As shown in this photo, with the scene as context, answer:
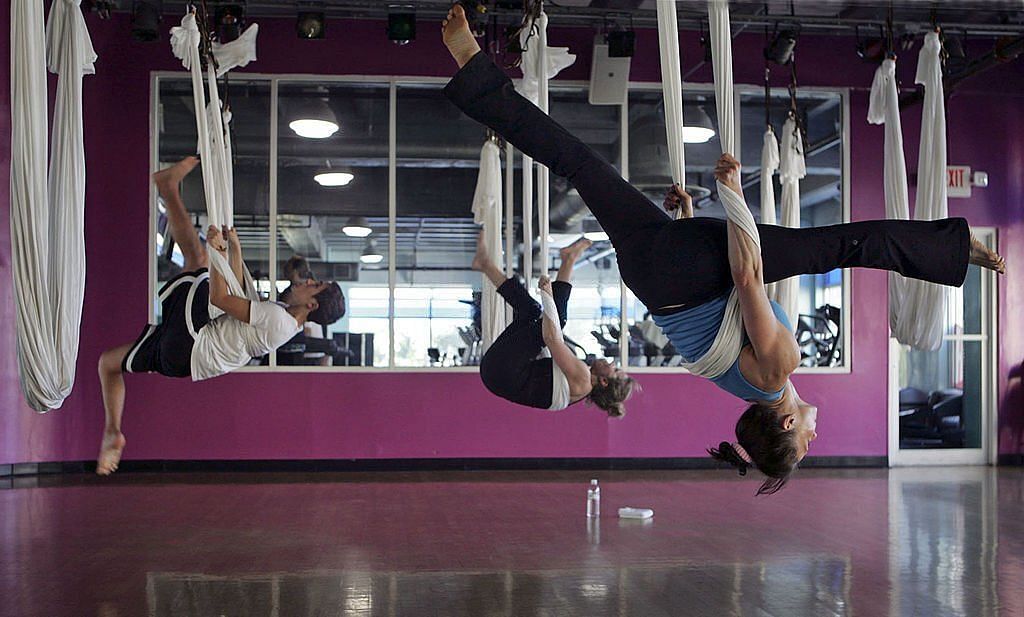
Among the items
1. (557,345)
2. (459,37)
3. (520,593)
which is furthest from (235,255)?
(520,593)

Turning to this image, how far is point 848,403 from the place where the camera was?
9.65 m

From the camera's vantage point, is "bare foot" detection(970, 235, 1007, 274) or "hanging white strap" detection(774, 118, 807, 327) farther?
"hanging white strap" detection(774, 118, 807, 327)

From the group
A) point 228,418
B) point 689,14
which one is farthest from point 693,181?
point 228,418

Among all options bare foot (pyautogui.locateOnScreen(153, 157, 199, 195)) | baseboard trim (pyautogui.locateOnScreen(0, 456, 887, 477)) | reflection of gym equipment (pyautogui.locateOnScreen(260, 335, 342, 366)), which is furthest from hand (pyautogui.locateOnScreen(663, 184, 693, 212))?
reflection of gym equipment (pyautogui.locateOnScreen(260, 335, 342, 366))

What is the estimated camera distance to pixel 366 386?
908 centimetres

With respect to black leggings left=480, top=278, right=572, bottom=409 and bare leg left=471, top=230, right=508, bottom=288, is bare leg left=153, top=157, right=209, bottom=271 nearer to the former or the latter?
bare leg left=471, top=230, right=508, bottom=288

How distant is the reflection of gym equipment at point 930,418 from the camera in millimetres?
10797

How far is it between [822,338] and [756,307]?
22.5 ft

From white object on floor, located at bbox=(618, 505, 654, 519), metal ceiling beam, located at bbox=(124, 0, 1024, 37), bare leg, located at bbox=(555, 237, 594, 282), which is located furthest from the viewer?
metal ceiling beam, located at bbox=(124, 0, 1024, 37)

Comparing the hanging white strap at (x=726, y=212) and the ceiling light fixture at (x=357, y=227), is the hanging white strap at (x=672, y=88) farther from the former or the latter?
the ceiling light fixture at (x=357, y=227)

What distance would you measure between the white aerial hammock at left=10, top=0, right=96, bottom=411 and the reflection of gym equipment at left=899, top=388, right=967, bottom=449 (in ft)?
28.4

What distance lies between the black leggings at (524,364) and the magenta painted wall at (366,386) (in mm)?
3550

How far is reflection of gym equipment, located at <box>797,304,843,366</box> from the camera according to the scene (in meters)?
9.69

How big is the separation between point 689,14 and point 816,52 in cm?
166
